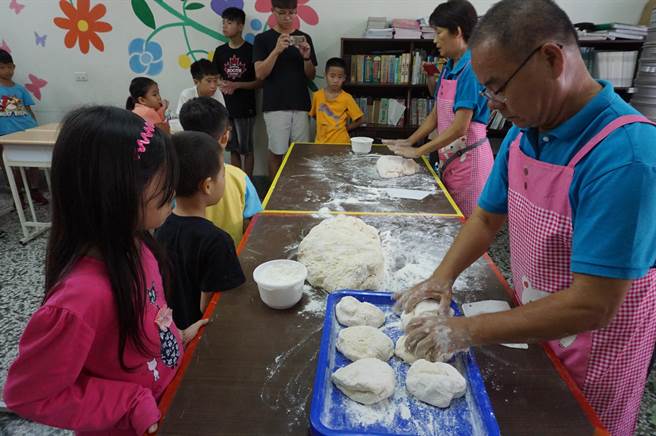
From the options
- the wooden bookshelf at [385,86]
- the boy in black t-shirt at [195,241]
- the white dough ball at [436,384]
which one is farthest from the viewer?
the wooden bookshelf at [385,86]

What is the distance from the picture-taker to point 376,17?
4.62 meters

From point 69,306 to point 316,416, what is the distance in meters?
0.54

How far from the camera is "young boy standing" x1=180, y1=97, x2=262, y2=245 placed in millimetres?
1901

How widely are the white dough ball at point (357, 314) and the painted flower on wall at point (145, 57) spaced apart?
4.87m

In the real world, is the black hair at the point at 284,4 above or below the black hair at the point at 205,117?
above

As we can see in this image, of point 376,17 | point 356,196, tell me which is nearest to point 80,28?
point 376,17

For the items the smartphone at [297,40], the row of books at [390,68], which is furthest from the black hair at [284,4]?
the row of books at [390,68]

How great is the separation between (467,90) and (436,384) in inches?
81.6

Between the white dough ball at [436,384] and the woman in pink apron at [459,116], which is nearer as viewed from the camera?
the white dough ball at [436,384]

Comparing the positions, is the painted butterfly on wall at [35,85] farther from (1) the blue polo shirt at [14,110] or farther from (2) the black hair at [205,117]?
(2) the black hair at [205,117]

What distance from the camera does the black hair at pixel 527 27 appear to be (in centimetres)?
91

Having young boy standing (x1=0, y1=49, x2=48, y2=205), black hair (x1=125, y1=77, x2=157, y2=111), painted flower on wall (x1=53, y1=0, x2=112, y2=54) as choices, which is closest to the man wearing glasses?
black hair (x1=125, y1=77, x2=157, y2=111)

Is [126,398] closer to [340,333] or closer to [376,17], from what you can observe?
[340,333]

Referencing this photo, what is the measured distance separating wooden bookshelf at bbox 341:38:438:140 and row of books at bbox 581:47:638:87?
65.1 inches
